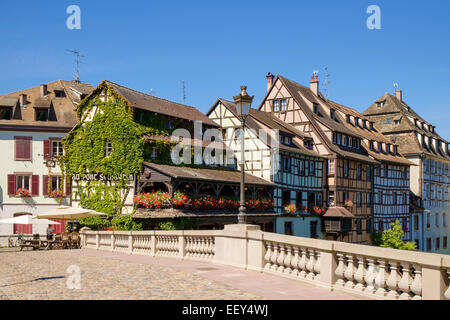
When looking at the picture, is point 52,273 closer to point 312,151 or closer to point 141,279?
point 141,279

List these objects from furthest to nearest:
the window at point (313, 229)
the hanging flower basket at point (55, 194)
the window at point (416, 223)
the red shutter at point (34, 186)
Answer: the window at point (416, 223) < the window at point (313, 229) < the red shutter at point (34, 186) < the hanging flower basket at point (55, 194)

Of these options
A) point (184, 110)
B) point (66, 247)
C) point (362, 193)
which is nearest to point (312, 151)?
point (362, 193)

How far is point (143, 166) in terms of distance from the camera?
29.9 metres

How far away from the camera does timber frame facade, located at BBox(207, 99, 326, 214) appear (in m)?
36.0

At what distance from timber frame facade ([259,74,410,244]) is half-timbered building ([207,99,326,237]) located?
944 mm

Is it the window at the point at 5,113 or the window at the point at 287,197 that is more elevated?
the window at the point at 5,113

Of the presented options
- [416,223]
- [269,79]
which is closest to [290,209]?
[269,79]

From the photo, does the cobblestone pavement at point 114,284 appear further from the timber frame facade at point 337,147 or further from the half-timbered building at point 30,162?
the timber frame facade at point 337,147

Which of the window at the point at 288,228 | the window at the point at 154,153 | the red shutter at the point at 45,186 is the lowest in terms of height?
the window at the point at 288,228

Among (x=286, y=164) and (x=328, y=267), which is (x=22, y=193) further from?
(x=328, y=267)

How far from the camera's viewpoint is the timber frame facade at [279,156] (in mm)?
35969

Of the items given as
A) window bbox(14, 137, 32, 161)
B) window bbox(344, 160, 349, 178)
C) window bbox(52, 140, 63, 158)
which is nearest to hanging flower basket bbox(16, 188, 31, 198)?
window bbox(14, 137, 32, 161)

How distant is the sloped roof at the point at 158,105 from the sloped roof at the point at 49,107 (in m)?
A: 6.55

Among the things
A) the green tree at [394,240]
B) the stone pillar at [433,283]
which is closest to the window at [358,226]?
the green tree at [394,240]
